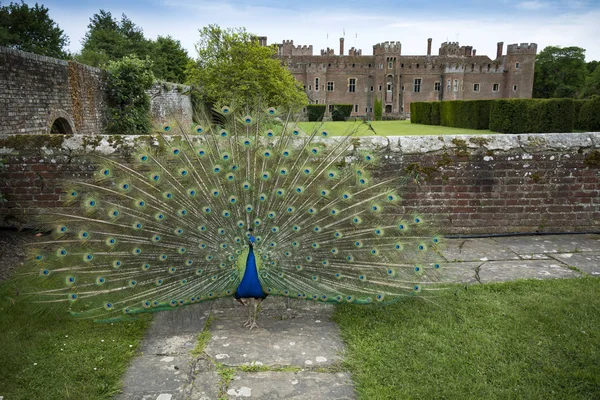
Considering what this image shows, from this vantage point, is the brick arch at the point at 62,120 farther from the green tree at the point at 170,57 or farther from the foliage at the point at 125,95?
the green tree at the point at 170,57

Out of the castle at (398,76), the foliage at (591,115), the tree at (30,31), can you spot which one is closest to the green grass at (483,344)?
the foliage at (591,115)

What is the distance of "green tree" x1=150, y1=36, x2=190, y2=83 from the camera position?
44.3 m

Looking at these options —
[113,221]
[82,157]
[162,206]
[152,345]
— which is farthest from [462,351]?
[82,157]

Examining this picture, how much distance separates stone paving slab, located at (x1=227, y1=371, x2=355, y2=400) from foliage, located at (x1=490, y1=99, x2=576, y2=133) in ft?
72.7

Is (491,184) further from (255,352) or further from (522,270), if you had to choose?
(255,352)

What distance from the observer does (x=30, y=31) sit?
36.8 m

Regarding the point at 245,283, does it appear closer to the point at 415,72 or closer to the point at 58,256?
the point at 58,256

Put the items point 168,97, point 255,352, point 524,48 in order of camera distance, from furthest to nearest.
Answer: point 524,48 → point 168,97 → point 255,352

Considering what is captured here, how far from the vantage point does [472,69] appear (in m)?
59.0

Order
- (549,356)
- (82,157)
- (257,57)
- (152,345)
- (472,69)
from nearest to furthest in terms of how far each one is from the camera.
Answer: (549,356) → (152,345) → (82,157) → (257,57) → (472,69)

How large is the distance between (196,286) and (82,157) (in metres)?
3.12

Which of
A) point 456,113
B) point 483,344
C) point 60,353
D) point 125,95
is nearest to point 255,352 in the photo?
point 60,353

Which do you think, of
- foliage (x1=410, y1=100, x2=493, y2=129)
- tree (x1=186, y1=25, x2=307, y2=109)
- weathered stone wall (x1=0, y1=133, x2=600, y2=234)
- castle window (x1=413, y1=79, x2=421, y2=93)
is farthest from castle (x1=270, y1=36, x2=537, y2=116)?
weathered stone wall (x1=0, y1=133, x2=600, y2=234)

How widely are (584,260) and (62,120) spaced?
1163cm
